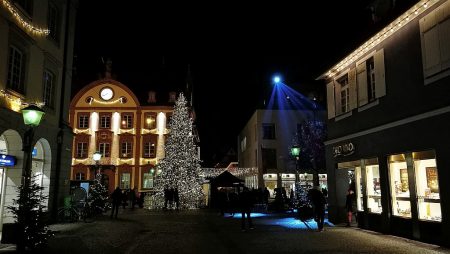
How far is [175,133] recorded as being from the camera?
111ft

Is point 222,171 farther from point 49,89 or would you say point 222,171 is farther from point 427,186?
point 427,186

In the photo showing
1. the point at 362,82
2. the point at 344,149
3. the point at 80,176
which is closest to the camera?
the point at 362,82

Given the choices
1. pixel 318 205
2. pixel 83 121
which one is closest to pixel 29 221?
pixel 318 205

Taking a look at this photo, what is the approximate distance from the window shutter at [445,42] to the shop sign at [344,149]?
6340 mm

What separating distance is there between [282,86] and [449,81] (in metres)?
43.0

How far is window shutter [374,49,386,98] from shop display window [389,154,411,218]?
8.21 ft

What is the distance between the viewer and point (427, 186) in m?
12.8

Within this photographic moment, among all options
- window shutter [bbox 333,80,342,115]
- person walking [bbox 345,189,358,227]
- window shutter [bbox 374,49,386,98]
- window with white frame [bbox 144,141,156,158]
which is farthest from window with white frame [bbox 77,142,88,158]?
window shutter [bbox 374,49,386,98]

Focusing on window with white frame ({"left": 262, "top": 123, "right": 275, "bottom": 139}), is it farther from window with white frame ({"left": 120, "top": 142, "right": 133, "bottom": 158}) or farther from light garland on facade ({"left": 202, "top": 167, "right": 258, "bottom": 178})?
window with white frame ({"left": 120, "top": 142, "right": 133, "bottom": 158})

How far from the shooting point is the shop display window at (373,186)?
15.9 m

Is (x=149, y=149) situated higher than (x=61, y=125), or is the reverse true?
(x=149, y=149)

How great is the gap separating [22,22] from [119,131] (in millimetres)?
34778

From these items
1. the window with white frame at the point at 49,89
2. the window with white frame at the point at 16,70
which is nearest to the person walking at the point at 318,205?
the window with white frame at the point at 16,70

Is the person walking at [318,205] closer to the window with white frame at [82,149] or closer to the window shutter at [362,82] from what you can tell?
the window shutter at [362,82]
